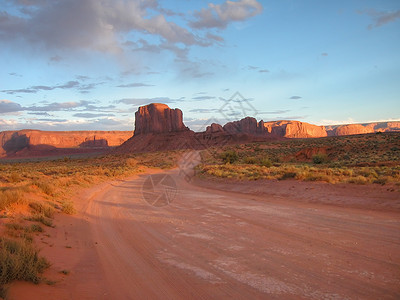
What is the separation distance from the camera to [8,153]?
141 metres

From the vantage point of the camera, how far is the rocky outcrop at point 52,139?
14612 centimetres

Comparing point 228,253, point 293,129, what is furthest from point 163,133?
point 228,253

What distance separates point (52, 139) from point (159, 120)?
81.7 m

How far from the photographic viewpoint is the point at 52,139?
159125mm

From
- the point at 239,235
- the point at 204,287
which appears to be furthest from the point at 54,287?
the point at 239,235

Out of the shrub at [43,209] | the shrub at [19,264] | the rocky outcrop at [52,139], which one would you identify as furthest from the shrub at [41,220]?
the rocky outcrop at [52,139]

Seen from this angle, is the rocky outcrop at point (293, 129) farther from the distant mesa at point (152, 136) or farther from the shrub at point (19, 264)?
the shrub at point (19, 264)

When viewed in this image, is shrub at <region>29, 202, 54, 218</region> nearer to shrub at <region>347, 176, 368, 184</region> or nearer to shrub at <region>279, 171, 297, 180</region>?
shrub at <region>279, 171, 297, 180</region>

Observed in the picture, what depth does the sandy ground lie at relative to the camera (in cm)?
406

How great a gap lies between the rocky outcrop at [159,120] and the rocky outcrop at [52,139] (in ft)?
210

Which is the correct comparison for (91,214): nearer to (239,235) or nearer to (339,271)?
(239,235)

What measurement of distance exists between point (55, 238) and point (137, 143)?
105 meters

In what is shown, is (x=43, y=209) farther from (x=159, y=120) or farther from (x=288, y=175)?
(x=159, y=120)

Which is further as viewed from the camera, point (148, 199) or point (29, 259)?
point (148, 199)
